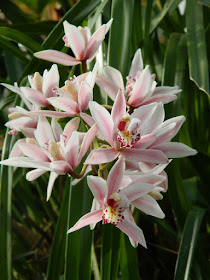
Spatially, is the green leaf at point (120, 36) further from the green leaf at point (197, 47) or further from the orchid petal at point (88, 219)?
the orchid petal at point (88, 219)

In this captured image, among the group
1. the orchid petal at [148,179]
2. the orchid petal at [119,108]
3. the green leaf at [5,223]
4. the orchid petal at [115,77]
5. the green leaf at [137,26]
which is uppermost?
the green leaf at [137,26]

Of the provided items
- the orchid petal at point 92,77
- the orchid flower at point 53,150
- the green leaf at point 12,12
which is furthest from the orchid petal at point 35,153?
the green leaf at point 12,12

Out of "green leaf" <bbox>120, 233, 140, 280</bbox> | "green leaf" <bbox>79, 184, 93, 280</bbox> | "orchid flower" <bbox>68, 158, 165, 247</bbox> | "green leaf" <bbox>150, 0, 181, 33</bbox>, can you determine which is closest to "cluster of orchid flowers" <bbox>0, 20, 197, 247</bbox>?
"orchid flower" <bbox>68, 158, 165, 247</bbox>

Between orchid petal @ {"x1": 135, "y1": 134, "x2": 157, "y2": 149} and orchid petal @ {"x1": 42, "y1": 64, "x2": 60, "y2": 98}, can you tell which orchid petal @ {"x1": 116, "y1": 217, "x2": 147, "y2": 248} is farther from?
orchid petal @ {"x1": 42, "y1": 64, "x2": 60, "y2": 98}

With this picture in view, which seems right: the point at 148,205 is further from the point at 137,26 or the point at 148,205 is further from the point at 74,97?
the point at 137,26

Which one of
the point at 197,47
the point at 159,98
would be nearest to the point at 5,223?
the point at 159,98

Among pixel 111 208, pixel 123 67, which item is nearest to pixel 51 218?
pixel 123 67
